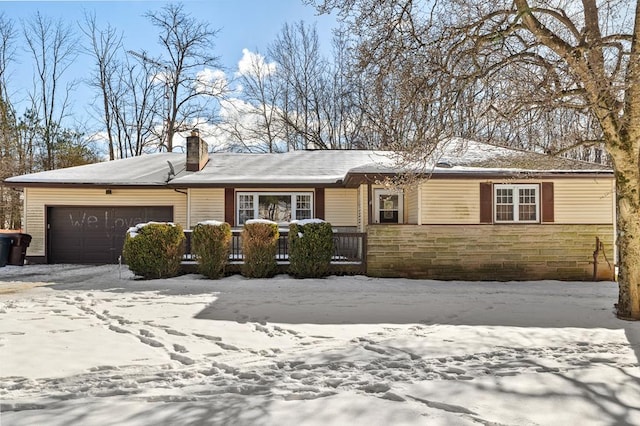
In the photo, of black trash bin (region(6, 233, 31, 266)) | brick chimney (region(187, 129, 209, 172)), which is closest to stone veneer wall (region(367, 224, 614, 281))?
brick chimney (region(187, 129, 209, 172))

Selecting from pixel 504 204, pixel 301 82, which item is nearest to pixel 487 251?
pixel 504 204

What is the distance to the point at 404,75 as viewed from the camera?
7.01 m

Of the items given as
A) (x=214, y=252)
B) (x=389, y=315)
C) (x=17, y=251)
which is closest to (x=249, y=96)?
(x=17, y=251)

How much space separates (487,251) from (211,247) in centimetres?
699

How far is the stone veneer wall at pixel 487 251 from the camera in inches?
412

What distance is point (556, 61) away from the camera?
625cm

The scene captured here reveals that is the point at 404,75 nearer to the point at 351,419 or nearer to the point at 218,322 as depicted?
the point at 218,322

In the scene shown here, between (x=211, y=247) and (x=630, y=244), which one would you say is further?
(x=211, y=247)

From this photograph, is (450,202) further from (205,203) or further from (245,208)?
(205,203)

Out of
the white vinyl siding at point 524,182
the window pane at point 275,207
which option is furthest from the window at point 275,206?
the white vinyl siding at point 524,182

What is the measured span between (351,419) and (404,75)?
18.9 ft

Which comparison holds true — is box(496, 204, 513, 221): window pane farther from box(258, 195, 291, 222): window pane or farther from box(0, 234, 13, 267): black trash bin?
box(0, 234, 13, 267): black trash bin

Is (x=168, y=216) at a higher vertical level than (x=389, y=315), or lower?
higher

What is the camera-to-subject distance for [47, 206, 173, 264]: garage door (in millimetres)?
13828
